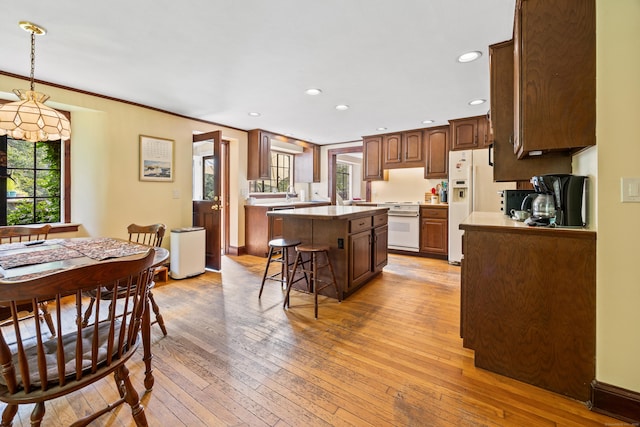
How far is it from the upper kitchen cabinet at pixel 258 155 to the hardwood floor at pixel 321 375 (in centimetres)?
280

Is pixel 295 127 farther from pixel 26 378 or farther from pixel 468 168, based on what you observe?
pixel 26 378

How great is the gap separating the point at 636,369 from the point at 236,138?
5.13m

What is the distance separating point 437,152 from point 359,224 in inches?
101

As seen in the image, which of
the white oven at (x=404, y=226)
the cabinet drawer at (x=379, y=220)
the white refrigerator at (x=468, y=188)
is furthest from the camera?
the white oven at (x=404, y=226)

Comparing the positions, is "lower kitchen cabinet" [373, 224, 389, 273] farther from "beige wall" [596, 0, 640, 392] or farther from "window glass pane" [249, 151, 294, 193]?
"window glass pane" [249, 151, 294, 193]

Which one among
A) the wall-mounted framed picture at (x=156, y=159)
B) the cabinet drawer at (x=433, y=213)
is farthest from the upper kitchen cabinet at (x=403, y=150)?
the wall-mounted framed picture at (x=156, y=159)

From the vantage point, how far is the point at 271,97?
342cm

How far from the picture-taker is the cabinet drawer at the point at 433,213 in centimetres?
463

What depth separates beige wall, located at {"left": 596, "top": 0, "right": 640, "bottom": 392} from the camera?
134 cm

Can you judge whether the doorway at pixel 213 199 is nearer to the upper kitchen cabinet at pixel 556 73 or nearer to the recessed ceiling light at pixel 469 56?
the recessed ceiling light at pixel 469 56

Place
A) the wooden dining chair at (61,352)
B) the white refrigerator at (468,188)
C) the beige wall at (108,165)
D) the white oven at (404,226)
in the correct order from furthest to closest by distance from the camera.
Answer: the white oven at (404,226) → the white refrigerator at (468,188) → the beige wall at (108,165) → the wooden dining chair at (61,352)

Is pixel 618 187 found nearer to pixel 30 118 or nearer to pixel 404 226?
pixel 30 118

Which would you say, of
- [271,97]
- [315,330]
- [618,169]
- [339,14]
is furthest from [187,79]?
[618,169]

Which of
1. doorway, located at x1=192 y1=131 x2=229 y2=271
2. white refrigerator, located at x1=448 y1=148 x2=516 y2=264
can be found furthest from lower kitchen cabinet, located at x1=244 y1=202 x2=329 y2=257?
white refrigerator, located at x1=448 y1=148 x2=516 y2=264
